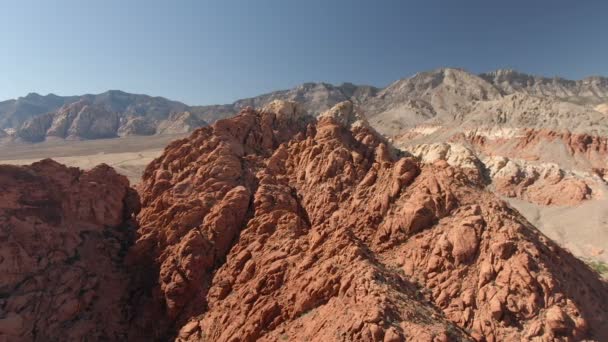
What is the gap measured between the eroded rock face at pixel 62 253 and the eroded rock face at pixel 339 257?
4.89 feet

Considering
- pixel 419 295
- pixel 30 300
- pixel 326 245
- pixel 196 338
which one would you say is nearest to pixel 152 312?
pixel 196 338

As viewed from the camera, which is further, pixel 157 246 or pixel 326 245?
pixel 157 246

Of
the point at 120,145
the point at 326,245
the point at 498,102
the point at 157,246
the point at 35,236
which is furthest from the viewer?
the point at 120,145

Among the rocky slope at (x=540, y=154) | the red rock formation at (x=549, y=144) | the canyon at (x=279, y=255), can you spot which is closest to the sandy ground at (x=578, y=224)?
the rocky slope at (x=540, y=154)

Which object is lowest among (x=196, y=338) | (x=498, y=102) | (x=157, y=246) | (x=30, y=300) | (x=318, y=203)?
(x=196, y=338)

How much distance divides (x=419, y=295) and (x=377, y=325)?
13.7 ft

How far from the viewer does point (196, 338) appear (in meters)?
19.0

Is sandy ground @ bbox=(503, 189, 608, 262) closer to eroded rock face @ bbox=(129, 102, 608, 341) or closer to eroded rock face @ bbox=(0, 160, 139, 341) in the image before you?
eroded rock face @ bbox=(129, 102, 608, 341)

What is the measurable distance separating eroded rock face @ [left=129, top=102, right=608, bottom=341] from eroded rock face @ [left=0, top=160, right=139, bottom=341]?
1491 mm

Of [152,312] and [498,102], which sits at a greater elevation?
[498,102]

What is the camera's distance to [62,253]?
2173 cm

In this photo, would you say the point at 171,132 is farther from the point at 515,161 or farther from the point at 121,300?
→ the point at 121,300

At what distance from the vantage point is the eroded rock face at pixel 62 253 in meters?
19.0

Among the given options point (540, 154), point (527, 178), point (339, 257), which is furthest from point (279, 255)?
point (540, 154)
